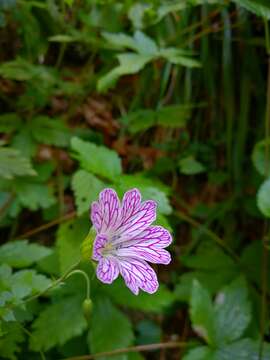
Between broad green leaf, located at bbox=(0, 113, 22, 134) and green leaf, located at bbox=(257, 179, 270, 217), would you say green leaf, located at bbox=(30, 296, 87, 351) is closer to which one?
green leaf, located at bbox=(257, 179, 270, 217)

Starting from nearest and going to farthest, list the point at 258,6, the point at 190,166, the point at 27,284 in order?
the point at 27,284 → the point at 258,6 → the point at 190,166

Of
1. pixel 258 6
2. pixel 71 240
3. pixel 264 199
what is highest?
pixel 258 6

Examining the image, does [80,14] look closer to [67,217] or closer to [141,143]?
[141,143]

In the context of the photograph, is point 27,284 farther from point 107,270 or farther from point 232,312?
point 232,312

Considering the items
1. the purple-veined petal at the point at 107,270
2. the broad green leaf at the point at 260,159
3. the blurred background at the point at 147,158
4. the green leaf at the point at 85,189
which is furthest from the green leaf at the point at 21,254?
the broad green leaf at the point at 260,159

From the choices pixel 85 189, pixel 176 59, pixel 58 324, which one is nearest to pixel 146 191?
pixel 85 189

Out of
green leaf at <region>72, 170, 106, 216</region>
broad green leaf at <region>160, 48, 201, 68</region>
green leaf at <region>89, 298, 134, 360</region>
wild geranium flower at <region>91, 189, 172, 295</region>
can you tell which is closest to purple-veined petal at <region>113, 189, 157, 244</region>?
wild geranium flower at <region>91, 189, 172, 295</region>
